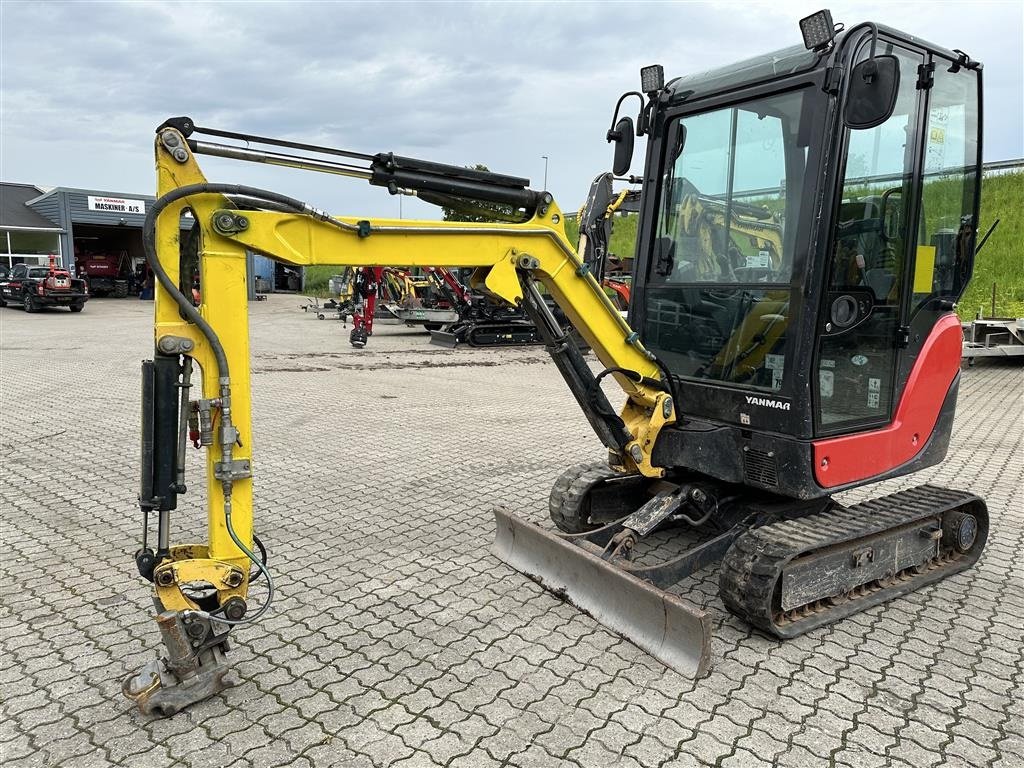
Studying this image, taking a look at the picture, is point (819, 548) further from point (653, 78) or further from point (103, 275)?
point (103, 275)

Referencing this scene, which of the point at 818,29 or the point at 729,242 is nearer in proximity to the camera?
the point at 818,29

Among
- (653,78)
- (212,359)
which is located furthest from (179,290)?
(653,78)

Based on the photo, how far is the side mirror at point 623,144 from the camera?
4.56m

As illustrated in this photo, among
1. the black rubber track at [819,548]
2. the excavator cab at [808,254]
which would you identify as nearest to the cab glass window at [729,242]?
the excavator cab at [808,254]

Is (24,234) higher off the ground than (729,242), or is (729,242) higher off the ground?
(24,234)

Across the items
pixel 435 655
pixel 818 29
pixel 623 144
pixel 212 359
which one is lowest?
pixel 435 655

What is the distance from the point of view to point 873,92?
3438 mm

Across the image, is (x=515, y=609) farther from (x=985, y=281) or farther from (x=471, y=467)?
(x=985, y=281)

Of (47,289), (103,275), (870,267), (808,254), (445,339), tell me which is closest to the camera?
(808,254)

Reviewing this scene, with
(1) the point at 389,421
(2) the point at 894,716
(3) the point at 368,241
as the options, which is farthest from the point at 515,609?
(1) the point at 389,421

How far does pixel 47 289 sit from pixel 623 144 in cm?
2678

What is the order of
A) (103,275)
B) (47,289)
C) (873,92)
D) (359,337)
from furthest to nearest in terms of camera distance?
(103,275) < (47,289) < (359,337) < (873,92)

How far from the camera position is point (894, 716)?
3.18 m

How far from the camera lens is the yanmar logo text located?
395cm
